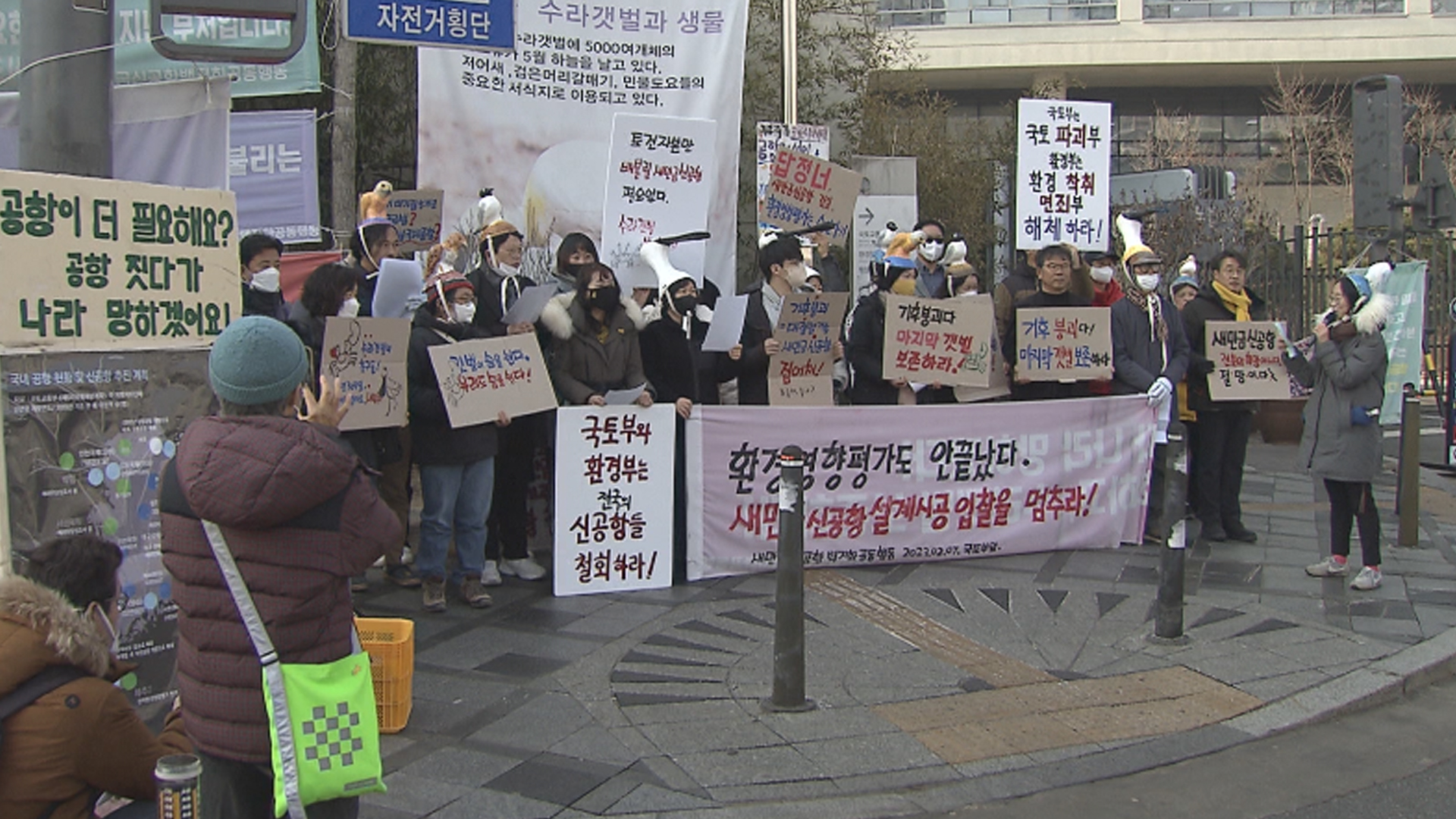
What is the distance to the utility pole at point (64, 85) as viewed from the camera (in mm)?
4422

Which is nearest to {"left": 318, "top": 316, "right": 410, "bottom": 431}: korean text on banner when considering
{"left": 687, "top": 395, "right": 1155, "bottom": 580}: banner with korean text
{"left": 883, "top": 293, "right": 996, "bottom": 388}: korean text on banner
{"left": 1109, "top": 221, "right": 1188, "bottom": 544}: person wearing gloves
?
{"left": 687, "top": 395, "right": 1155, "bottom": 580}: banner with korean text

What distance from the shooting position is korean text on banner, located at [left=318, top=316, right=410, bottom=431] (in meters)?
6.55

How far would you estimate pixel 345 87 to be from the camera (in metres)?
10.5

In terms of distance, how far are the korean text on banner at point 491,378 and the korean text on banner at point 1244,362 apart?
15.5ft

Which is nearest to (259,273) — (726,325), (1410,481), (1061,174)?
(726,325)

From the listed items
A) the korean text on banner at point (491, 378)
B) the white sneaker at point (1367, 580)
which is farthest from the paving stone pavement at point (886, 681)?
the korean text on banner at point (491, 378)

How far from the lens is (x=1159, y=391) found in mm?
8820

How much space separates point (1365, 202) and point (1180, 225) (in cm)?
759

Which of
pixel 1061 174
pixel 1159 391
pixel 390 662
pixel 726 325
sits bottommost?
pixel 390 662

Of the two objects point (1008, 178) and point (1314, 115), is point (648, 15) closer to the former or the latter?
point (1008, 178)

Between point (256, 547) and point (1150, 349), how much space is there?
Result: 7.23m

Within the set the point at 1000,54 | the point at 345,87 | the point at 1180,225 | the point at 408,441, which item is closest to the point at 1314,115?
the point at 1000,54

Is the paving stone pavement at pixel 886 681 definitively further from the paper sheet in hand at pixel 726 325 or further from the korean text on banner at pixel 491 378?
the paper sheet in hand at pixel 726 325

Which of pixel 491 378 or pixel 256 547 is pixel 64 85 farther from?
pixel 491 378
